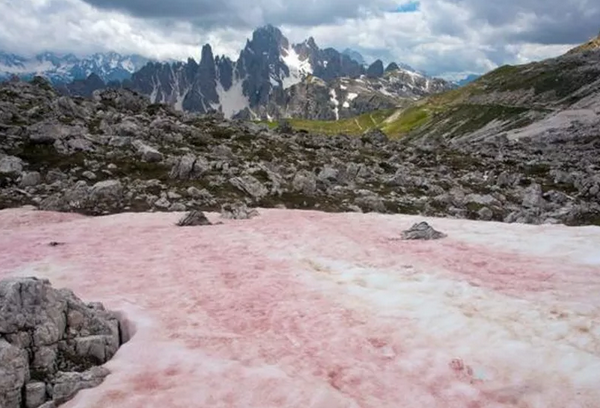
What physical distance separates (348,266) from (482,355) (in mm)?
8484

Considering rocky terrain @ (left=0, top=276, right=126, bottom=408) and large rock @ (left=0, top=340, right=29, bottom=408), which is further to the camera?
rocky terrain @ (left=0, top=276, right=126, bottom=408)

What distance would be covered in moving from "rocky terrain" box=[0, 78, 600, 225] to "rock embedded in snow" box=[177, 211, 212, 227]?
6.05m

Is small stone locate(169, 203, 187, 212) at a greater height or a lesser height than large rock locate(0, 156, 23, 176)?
lesser

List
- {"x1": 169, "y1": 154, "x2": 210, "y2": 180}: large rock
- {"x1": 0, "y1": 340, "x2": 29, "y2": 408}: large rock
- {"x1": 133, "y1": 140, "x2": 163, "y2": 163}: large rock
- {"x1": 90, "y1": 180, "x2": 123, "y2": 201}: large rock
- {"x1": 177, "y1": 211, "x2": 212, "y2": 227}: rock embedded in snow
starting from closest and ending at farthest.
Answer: {"x1": 0, "y1": 340, "x2": 29, "y2": 408}: large rock, {"x1": 177, "y1": 211, "x2": 212, "y2": 227}: rock embedded in snow, {"x1": 90, "y1": 180, "x2": 123, "y2": 201}: large rock, {"x1": 169, "y1": 154, "x2": 210, "y2": 180}: large rock, {"x1": 133, "y1": 140, "x2": 163, "y2": 163}: large rock

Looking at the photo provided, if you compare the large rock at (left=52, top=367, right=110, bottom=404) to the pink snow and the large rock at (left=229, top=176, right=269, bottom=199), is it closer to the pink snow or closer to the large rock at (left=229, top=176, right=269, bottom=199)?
the pink snow

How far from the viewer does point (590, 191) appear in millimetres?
55062

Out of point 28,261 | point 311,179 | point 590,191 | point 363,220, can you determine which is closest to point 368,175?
point 311,179

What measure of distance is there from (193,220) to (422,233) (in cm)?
1340

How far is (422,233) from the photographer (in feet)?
88.0

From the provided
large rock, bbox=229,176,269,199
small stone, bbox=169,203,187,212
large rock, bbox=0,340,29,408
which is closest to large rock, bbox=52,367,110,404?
large rock, bbox=0,340,29,408

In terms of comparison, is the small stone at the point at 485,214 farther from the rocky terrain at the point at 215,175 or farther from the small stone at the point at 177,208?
the small stone at the point at 177,208

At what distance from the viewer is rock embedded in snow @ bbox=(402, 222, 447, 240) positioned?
26734 mm

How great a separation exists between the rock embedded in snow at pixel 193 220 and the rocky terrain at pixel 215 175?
6.05 metres

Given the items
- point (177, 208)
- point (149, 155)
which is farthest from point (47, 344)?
point (149, 155)
